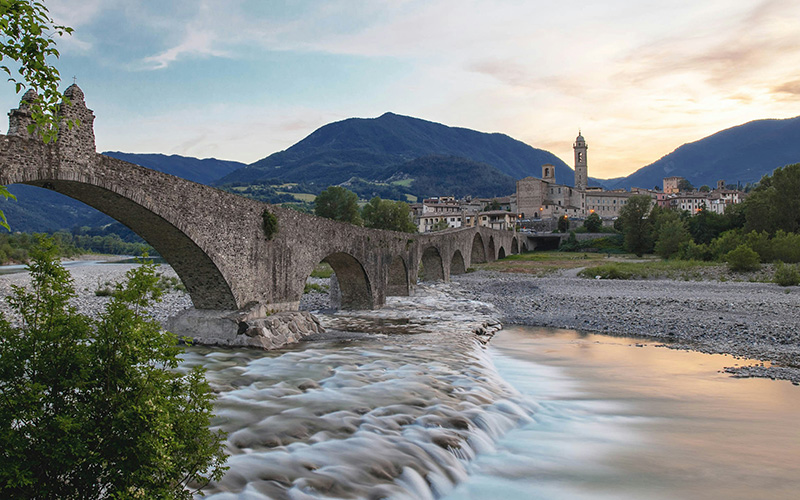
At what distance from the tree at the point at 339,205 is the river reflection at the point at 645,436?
205 ft

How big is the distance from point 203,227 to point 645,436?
1162 cm

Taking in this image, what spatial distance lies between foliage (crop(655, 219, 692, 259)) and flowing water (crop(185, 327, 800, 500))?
42.7 m

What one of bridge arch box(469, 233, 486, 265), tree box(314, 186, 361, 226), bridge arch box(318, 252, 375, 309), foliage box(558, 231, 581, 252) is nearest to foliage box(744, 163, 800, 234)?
bridge arch box(469, 233, 486, 265)

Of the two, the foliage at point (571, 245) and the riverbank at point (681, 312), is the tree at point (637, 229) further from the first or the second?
the riverbank at point (681, 312)

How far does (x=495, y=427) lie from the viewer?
364 inches

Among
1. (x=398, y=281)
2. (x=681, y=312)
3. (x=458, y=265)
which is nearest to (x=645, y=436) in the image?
(x=681, y=312)

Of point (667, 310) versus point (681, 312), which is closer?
point (681, 312)

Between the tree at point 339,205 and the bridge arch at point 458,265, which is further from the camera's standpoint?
the tree at point 339,205

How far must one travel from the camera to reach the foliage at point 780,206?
4325 centimetres

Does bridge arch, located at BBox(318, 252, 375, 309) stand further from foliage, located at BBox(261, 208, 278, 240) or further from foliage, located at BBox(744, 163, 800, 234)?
foliage, located at BBox(744, 163, 800, 234)

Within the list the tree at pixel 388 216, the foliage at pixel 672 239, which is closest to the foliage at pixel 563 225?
the tree at pixel 388 216

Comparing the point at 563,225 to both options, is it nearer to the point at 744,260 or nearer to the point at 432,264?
the point at 432,264

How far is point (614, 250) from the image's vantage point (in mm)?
73375

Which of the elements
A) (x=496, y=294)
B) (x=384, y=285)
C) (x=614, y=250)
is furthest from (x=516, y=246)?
(x=384, y=285)
